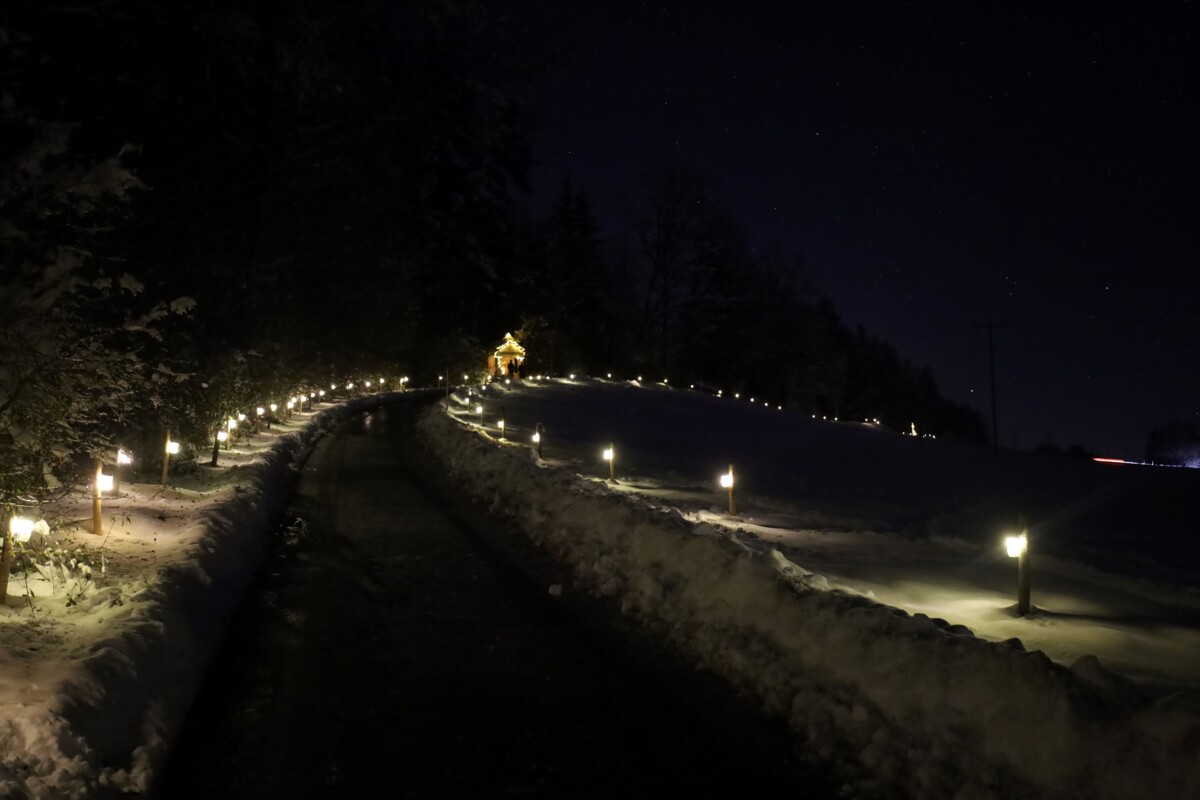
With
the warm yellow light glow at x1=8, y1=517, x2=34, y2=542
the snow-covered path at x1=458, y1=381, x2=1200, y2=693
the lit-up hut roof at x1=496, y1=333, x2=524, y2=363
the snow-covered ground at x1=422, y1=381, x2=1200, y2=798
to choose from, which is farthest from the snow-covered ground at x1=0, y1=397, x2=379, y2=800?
the lit-up hut roof at x1=496, y1=333, x2=524, y2=363

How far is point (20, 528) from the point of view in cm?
734

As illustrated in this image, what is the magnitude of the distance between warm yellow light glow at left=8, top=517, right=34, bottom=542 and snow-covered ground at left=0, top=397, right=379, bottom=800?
424 mm

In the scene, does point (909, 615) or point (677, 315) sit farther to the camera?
point (677, 315)

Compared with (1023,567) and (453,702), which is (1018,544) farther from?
(453,702)

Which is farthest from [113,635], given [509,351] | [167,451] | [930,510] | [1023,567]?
[509,351]

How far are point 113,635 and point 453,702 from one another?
2489 millimetres

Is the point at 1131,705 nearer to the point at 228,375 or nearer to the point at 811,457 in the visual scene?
the point at 228,375

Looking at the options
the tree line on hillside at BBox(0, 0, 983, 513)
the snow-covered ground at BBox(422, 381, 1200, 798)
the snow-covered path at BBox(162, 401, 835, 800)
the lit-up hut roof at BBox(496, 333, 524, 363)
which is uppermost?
the lit-up hut roof at BBox(496, 333, 524, 363)

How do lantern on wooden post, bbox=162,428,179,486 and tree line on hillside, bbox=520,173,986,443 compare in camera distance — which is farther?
tree line on hillside, bbox=520,173,986,443

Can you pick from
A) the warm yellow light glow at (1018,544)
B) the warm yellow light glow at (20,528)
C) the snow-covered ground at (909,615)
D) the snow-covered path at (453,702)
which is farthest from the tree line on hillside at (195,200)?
the warm yellow light glow at (1018,544)

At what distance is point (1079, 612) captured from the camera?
29.6 feet

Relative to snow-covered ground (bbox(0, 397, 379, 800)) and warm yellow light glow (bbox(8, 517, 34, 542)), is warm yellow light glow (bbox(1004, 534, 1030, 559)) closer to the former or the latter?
snow-covered ground (bbox(0, 397, 379, 800))

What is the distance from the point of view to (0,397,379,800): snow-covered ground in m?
4.91

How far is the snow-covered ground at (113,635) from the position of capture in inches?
193
